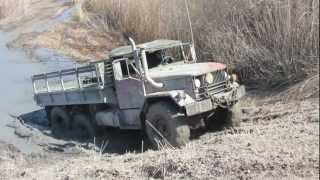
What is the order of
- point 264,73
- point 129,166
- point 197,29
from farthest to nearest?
point 197,29 → point 264,73 → point 129,166

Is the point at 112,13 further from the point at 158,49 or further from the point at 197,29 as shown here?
the point at 158,49

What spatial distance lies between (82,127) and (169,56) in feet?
9.17

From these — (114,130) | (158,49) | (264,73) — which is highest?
(158,49)

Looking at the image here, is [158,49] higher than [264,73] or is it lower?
higher

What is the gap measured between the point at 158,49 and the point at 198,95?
4.75 feet

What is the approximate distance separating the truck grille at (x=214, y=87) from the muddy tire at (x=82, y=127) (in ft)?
10.7

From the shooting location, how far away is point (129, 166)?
8867 mm

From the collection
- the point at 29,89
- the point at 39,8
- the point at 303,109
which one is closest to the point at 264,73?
the point at 303,109

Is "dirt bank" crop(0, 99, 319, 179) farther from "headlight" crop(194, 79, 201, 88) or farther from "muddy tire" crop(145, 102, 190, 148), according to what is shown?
"headlight" crop(194, 79, 201, 88)

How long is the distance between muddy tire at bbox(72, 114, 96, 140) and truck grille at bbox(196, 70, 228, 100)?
326cm

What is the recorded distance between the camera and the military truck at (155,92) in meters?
10.8

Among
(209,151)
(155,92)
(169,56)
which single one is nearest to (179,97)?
(155,92)

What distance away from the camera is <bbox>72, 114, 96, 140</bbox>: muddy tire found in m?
13.5

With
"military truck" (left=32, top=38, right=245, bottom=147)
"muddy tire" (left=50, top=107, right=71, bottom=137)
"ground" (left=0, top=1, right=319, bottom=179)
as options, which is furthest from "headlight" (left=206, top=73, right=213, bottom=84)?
"muddy tire" (left=50, top=107, right=71, bottom=137)
